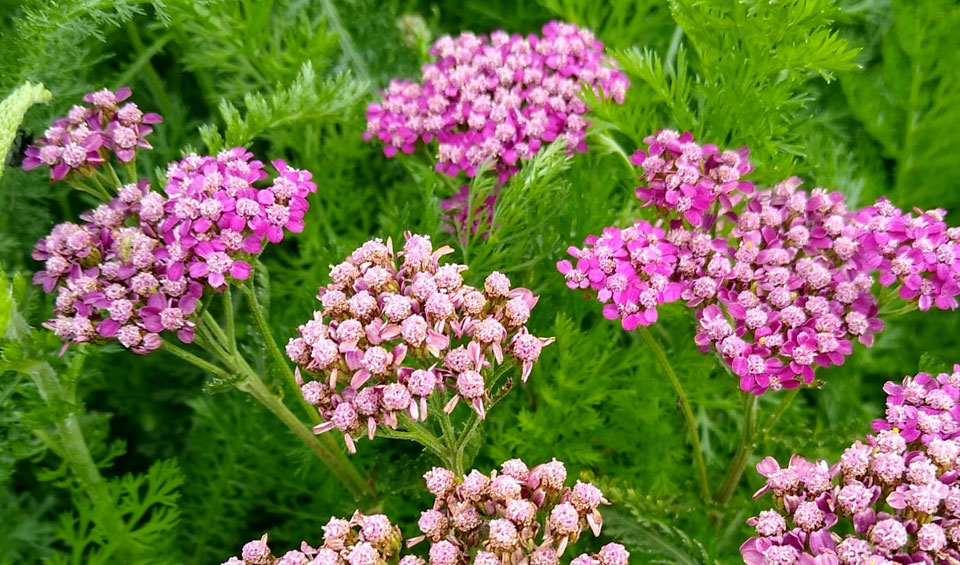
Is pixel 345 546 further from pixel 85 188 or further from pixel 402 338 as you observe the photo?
pixel 85 188

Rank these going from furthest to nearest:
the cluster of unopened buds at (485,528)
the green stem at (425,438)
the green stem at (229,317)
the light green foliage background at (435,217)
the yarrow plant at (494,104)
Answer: the yarrow plant at (494,104), the light green foliage background at (435,217), the green stem at (229,317), the green stem at (425,438), the cluster of unopened buds at (485,528)

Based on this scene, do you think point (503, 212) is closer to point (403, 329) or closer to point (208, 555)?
point (403, 329)

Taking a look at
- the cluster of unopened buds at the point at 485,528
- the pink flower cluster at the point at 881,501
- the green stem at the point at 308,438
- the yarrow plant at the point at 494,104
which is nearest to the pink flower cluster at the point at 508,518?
the cluster of unopened buds at the point at 485,528

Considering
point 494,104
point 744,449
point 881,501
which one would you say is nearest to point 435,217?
point 494,104

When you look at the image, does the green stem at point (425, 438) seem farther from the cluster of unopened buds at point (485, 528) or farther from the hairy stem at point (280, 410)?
the hairy stem at point (280, 410)

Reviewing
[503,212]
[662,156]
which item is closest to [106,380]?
[503,212]
